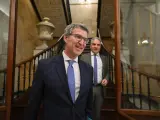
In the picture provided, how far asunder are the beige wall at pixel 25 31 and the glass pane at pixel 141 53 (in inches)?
107

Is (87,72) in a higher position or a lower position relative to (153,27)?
lower

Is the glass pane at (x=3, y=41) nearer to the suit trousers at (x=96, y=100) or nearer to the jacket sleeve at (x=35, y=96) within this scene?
the suit trousers at (x=96, y=100)

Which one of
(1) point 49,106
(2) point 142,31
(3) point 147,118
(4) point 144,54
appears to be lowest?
(3) point 147,118

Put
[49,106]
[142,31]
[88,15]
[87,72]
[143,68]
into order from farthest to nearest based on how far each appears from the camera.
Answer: [88,15] → [142,31] → [143,68] → [87,72] → [49,106]

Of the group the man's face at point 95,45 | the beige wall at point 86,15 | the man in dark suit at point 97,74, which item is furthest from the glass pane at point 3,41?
the beige wall at point 86,15

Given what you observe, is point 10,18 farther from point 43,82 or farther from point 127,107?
point 127,107

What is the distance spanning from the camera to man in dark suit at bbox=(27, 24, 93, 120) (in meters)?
1.16

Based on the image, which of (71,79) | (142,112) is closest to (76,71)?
(71,79)

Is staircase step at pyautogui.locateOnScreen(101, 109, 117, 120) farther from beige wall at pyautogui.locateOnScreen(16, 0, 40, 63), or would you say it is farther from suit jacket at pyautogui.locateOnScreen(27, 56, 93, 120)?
beige wall at pyautogui.locateOnScreen(16, 0, 40, 63)

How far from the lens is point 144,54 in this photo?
3066 mm

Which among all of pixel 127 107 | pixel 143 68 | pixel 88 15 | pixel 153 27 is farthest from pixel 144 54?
pixel 88 15

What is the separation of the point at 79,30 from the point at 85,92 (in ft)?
1.40

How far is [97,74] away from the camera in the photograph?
2553mm

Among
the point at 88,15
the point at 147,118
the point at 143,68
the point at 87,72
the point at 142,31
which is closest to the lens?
the point at 87,72
